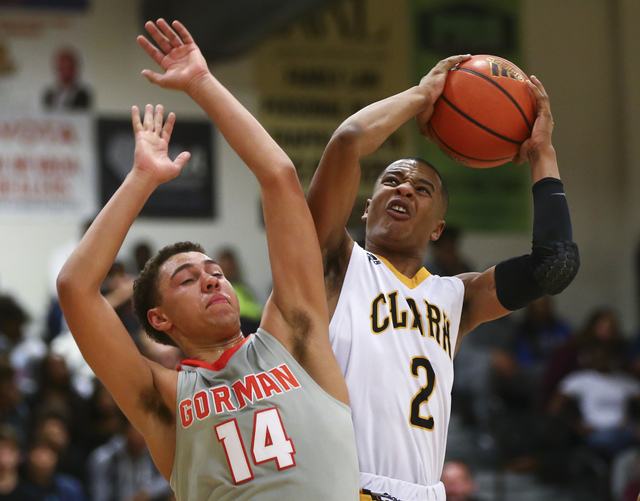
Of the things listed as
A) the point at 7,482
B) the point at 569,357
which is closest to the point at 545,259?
the point at 7,482

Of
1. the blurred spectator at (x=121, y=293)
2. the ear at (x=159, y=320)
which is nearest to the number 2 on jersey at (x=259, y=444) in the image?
the ear at (x=159, y=320)

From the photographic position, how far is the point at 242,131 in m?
3.36

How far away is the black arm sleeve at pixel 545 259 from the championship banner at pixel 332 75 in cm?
891

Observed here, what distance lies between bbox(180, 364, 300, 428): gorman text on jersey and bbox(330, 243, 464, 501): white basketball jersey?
352mm

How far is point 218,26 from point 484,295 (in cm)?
773

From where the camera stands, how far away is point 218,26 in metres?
10.9

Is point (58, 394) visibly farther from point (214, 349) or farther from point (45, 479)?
point (214, 349)

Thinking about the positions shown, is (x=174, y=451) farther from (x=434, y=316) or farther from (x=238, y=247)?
(x=238, y=247)

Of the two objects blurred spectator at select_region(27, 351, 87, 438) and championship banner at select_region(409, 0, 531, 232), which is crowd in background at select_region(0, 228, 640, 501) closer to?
blurred spectator at select_region(27, 351, 87, 438)

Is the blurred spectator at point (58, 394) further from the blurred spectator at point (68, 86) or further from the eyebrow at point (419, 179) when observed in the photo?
the eyebrow at point (419, 179)

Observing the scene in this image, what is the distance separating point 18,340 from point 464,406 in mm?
4743

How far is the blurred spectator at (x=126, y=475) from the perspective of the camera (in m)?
8.03

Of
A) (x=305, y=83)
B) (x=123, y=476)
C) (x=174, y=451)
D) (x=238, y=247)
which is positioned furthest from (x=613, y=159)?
(x=174, y=451)

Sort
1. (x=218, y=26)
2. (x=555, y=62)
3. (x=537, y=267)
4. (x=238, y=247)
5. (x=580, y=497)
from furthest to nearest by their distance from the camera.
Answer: (x=555, y=62)
(x=238, y=247)
(x=218, y=26)
(x=580, y=497)
(x=537, y=267)
